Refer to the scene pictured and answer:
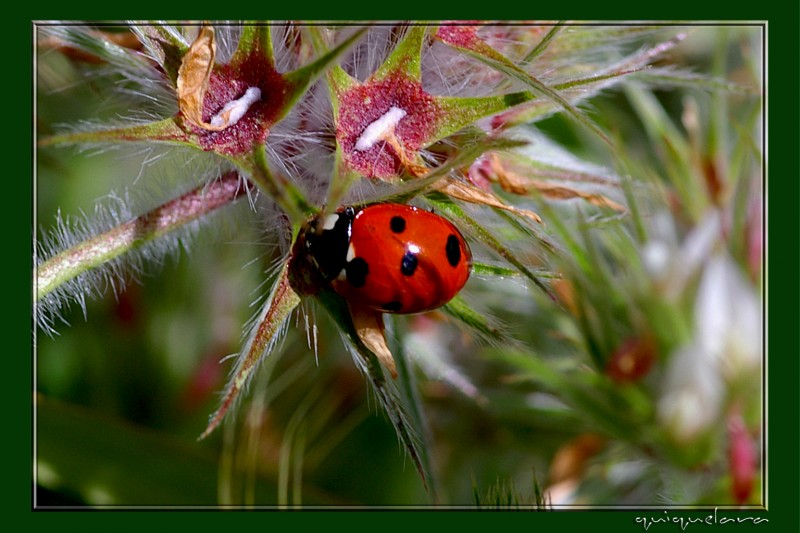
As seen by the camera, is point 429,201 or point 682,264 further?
point 682,264

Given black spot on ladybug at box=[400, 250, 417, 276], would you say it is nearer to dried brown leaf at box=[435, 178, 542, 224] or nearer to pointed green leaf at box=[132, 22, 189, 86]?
dried brown leaf at box=[435, 178, 542, 224]

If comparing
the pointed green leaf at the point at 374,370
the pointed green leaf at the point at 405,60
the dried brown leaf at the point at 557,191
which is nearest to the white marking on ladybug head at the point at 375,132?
the pointed green leaf at the point at 405,60

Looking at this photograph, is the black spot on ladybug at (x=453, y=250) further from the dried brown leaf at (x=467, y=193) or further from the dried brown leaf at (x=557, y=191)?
the dried brown leaf at (x=557, y=191)

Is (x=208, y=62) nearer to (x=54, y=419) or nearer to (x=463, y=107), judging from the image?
(x=463, y=107)

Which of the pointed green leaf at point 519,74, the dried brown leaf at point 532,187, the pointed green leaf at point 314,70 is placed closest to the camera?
the pointed green leaf at point 314,70

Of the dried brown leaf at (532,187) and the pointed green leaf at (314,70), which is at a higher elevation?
the dried brown leaf at (532,187)

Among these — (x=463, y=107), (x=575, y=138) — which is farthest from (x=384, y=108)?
(x=575, y=138)

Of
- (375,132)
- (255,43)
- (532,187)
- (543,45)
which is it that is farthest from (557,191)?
(255,43)
